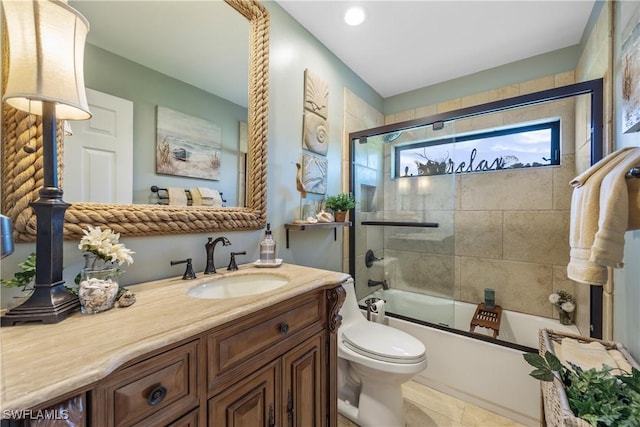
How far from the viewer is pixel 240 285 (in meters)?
1.16

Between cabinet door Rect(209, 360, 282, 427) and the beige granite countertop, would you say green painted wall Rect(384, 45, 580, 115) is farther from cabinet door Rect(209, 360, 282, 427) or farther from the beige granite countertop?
cabinet door Rect(209, 360, 282, 427)

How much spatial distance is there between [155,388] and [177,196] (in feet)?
2.42

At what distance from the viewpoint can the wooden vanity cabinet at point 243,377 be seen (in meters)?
0.54

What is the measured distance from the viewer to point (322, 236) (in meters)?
1.88

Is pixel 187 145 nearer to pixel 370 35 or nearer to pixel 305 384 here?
pixel 305 384

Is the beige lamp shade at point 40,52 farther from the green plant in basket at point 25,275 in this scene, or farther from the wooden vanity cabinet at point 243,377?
the wooden vanity cabinet at point 243,377

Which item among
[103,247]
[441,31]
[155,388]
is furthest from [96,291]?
[441,31]

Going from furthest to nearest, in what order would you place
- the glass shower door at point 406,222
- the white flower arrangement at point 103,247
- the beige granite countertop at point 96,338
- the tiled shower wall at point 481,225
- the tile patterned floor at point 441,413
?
the glass shower door at point 406,222, the tiled shower wall at point 481,225, the tile patterned floor at point 441,413, the white flower arrangement at point 103,247, the beige granite countertop at point 96,338

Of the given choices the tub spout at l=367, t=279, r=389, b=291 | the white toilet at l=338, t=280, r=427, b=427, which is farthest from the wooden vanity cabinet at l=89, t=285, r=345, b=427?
Answer: the tub spout at l=367, t=279, r=389, b=291

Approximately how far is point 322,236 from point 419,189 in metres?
1.07

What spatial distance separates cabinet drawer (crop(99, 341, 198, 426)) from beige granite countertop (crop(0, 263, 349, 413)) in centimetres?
6

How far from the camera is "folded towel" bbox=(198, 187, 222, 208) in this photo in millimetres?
1173

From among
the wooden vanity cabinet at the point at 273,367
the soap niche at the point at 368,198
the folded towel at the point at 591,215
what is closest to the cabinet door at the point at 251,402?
the wooden vanity cabinet at the point at 273,367

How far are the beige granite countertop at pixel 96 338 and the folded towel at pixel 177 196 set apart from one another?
37 cm
